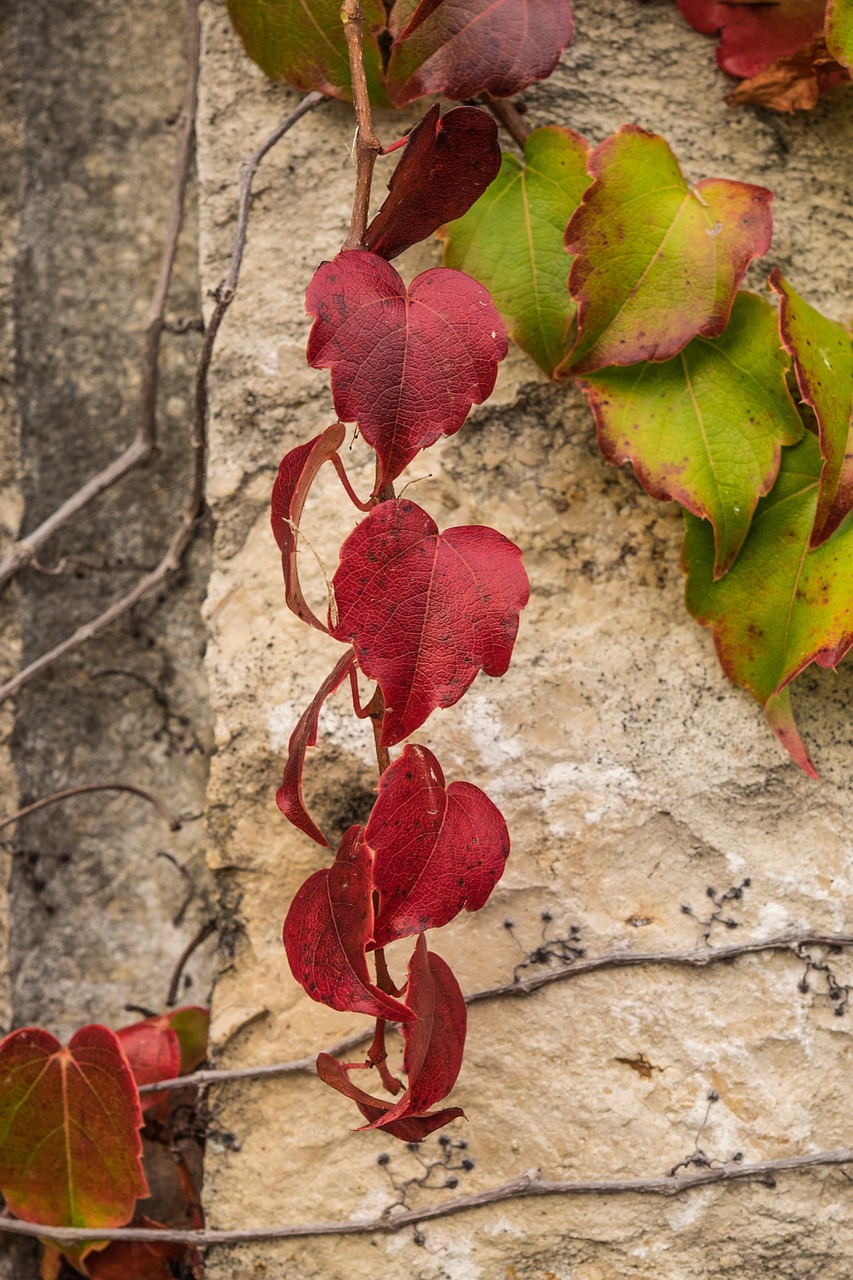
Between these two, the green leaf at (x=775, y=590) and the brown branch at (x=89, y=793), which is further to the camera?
the brown branch at (x=89, y=793)

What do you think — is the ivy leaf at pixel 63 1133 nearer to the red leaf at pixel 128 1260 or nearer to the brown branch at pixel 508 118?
the red leaf at pixel 128 1260

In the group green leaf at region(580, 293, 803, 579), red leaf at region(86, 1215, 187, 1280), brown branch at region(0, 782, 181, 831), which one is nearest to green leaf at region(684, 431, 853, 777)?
green leaf at region(580, 293, 803, 579)

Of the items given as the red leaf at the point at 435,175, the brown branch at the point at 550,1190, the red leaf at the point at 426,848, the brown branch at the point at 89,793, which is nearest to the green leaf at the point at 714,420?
the red leaf at the point at 435,175

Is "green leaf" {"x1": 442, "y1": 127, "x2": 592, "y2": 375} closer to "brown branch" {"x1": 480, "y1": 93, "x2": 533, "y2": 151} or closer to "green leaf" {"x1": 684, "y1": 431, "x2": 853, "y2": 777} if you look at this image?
"brown branch" {"x1": 480, "y1": 93, "x2": 533, "y2": 151}

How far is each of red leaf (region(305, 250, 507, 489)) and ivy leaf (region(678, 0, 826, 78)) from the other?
489 mm

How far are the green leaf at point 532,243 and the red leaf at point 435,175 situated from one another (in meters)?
0.14

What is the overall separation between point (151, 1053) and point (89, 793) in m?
0.27

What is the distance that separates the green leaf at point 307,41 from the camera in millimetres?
880

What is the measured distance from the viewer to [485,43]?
82 cm

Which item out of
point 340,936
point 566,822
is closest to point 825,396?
point 566,822

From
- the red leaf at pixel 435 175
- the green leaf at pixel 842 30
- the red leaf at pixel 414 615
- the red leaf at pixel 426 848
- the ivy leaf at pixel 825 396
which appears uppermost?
the green leaf at pixel 842 30

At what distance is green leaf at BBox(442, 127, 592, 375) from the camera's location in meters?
0.84

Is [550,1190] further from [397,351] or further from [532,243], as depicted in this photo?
[532,243]

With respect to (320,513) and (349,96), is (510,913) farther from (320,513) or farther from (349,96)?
(349,96)
